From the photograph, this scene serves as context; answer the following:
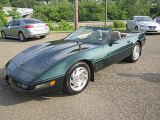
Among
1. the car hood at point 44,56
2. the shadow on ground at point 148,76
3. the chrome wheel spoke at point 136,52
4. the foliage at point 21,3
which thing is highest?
the foliage at point 21,3

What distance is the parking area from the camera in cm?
360

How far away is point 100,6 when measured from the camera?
45.8 metres

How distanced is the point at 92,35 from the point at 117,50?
0.74 meters

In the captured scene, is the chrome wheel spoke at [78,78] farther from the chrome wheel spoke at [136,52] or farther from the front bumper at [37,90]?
the chrome wheel spoke at [136,52]

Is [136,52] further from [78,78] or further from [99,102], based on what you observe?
[99,102]

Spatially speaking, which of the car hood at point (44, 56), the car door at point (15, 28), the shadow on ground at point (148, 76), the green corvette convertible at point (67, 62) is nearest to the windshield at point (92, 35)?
the green corvette convertible at point (67, 62)

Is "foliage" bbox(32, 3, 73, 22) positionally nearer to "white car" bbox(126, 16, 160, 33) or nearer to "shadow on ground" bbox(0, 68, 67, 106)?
"white car" bbox(126, 16, 160, 33)

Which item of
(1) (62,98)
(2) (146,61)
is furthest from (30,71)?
(2) (146,61)

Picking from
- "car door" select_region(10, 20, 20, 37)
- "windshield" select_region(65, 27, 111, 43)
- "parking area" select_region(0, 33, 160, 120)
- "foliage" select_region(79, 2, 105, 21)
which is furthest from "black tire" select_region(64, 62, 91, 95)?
"foliage" select_region(79, 2, 105, 21)

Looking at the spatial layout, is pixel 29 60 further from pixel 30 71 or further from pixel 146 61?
pixel 146 61

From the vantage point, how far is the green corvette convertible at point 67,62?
12.8ft

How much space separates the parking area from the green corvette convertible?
278 mm

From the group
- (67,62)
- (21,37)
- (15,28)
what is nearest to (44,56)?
(67,62)

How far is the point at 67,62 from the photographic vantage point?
13.8 feet
